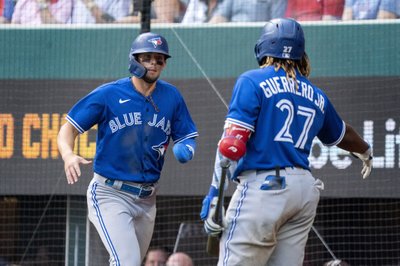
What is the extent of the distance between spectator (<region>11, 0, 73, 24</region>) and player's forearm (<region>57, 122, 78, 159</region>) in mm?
4062

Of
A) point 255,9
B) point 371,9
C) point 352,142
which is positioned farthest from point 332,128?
point 255,9

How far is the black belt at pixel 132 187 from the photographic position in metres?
6.49

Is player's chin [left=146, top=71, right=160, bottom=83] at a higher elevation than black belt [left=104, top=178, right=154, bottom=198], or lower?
higher

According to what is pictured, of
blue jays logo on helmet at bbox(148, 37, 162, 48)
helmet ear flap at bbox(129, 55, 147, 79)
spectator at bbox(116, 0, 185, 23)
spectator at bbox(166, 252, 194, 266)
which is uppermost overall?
blue jays logo on helmet at bbox(148, 37, 162, 48)

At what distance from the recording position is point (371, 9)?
9.66 meters

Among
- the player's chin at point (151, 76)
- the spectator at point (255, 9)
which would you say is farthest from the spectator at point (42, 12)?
the player's chin at point (151, 76)

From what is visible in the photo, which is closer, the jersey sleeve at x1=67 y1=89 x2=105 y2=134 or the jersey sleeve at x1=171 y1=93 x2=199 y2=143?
the jersey sleeve at x1=67 y1=89 x2=105 y2=134

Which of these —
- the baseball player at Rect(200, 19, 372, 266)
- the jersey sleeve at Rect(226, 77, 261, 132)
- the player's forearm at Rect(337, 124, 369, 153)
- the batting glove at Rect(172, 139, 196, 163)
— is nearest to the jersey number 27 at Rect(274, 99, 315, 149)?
the baseball player at Rect(200, 19, 372, 266)

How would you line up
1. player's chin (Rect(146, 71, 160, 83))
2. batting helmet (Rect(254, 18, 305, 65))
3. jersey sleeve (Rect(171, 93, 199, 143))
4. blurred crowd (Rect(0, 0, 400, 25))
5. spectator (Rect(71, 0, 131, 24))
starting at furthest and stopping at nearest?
spectator (Rect(71, 0, 131, 24)) < blurred crowd (Rect(0, 0, 400, 25)) < jersey sleeve (Rect(171, 93, 199, 143)) < player's chin (Rect(146, 71, 160, 83)) < batting helmet (Rect(254, 18, 305, 65))

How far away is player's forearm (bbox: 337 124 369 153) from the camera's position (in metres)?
5.90

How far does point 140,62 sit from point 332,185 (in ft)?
11.3

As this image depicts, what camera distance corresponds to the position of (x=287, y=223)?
210 inches

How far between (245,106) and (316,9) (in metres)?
4.86

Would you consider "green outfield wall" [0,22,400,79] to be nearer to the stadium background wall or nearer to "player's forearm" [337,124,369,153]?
the stadium background wall
